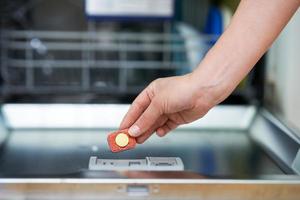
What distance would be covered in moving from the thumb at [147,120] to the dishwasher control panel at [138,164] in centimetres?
5

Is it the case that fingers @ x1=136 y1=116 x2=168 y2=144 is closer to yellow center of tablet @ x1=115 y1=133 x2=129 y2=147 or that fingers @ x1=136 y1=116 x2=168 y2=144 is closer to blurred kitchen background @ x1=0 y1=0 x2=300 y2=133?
yellow center of tablet @ x1=115 y1=133 x2=129 y2=147

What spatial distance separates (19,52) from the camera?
1064 mm

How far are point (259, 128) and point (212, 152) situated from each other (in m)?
0.14

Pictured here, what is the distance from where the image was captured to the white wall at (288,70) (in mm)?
885

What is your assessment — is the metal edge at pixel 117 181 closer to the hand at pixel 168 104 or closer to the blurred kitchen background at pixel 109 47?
the hand at pixel 168 104

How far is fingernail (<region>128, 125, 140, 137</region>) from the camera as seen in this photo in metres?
0.69

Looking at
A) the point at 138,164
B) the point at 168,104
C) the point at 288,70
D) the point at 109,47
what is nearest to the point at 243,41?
the point at 168,104

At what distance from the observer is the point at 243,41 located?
0.62 metres

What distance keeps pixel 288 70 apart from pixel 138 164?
13.7 inches

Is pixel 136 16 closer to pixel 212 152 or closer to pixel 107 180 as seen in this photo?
pixel 212 152

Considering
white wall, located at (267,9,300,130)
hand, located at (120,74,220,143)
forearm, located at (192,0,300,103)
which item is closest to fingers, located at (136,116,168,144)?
hand, located at (120,74,220,143)

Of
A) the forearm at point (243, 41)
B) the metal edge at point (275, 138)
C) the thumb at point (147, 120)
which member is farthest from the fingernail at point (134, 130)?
the metal edge at point (275, 138)

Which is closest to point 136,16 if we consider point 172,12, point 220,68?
point 172,12

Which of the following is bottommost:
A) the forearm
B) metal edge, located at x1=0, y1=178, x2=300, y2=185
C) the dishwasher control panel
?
metal edge, located at x1=0, y1=178, x2=300, y2=185
